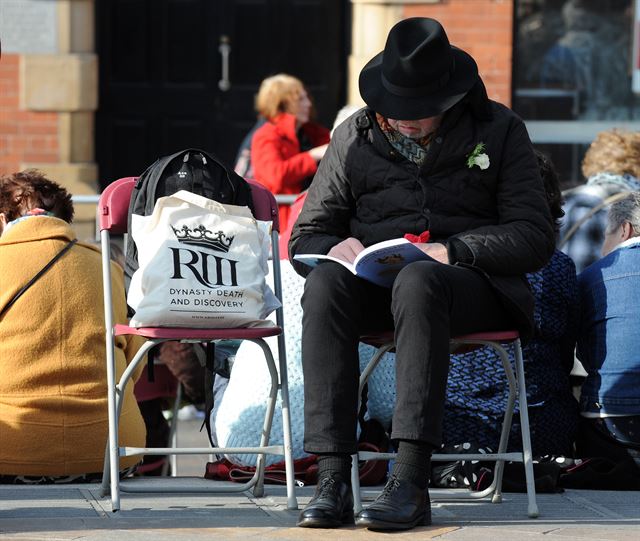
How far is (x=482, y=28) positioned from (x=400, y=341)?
5.78 m

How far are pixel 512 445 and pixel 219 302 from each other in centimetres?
132

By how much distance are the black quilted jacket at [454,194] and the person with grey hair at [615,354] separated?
2.61 ft

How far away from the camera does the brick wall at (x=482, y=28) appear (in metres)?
9.26

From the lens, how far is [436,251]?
4102 mm

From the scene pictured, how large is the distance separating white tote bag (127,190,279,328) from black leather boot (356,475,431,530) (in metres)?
0.76

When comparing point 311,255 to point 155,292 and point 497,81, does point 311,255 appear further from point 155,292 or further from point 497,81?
point 497,81

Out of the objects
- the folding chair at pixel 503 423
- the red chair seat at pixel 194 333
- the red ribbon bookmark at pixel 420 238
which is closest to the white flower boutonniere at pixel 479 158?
the red ribbon bookmark at pixel 420 238

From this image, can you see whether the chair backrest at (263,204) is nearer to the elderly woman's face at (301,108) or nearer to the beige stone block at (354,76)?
the elderly woman's face at (301,108)

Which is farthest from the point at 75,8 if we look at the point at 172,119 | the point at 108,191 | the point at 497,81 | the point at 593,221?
the point at 108,191

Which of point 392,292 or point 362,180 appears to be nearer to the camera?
point 392,292

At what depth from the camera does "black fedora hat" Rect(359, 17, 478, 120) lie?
419 centimetres

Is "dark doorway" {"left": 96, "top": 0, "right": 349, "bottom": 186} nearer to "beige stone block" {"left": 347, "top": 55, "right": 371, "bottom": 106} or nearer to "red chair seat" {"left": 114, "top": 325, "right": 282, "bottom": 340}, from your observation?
"beige stone block" {"left": 347, "top": 55, "right": 371, "bottom": 106}

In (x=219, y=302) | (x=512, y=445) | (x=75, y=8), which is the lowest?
(x=512, y=445)

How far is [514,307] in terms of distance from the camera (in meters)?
4.11
